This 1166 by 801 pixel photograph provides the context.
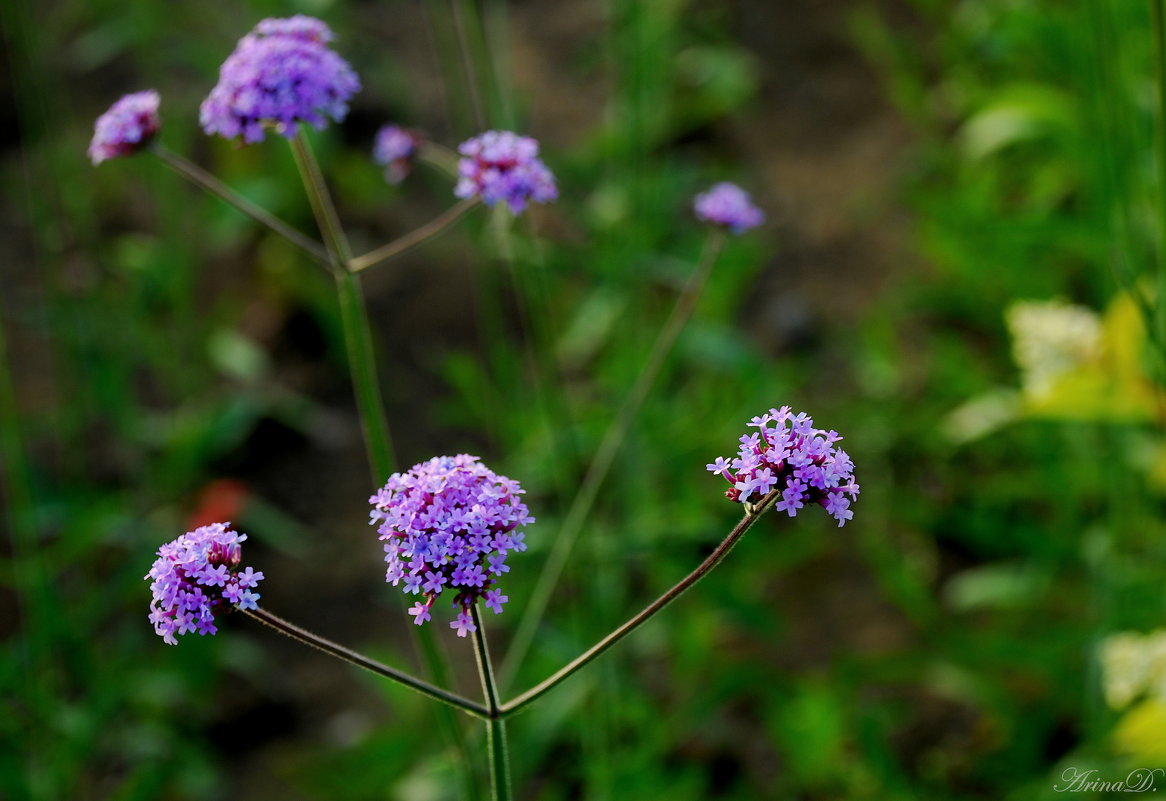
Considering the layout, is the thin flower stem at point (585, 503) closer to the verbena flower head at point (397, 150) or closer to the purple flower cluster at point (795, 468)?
the verbena flower head at point (397, 150)

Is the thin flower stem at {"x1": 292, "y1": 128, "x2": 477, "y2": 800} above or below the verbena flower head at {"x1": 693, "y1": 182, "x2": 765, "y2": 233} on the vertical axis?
below

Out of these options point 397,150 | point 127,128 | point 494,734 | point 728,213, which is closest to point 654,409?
point 728,213

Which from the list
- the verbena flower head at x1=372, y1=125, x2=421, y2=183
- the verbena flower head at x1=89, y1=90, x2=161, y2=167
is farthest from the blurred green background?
the verbena flower head at x1=89, y1=90, x2=161, y2=167

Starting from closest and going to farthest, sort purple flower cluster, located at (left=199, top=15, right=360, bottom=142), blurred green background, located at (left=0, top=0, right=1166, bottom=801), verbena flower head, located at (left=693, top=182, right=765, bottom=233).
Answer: purple flower cluster, located at (left=199, top=15, right=360, bottom=142) < verbena flower head, located at (left=693, top=182, right=765, bottom=233) < blurred green background, located at (left=0, top=0, right=1166, bottom=801)

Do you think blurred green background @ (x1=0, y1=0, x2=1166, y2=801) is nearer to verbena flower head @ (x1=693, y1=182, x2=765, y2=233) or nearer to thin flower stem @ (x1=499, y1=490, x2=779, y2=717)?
verbena flower head @ (x1=693, y1=182, x2=765, y2=233)

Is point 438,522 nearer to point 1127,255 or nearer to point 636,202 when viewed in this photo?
point 1127,255

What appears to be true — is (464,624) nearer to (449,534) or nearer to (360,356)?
(449,534)


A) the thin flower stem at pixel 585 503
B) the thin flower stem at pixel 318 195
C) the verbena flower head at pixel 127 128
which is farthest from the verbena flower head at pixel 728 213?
the verbena flower head at pixel 127 128

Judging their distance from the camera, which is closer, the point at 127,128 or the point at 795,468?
the point at 795,468
